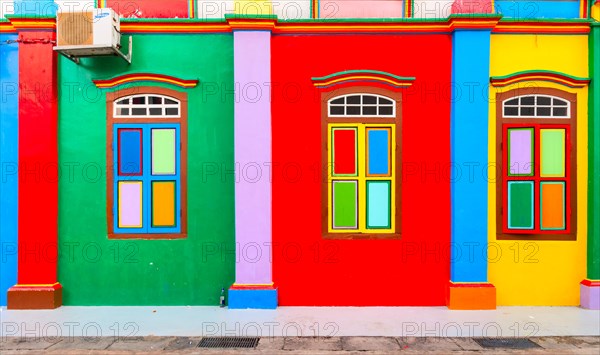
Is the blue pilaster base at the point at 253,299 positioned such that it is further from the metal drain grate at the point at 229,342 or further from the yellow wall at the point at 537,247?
the yellow wall at the point at 537,247

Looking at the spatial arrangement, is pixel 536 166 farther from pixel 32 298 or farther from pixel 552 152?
pixel 32 298

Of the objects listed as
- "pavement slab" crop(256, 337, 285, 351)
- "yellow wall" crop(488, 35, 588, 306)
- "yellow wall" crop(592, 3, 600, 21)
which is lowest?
"pavement slab" crop(256, 337, 285, 351)

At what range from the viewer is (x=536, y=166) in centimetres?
696

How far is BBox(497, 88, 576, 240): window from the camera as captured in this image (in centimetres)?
697

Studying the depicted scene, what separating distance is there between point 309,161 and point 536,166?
3464 mm

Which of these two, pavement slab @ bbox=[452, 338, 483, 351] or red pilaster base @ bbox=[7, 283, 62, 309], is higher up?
red pilaster base @ bbox=[7, 283, 62, 309]

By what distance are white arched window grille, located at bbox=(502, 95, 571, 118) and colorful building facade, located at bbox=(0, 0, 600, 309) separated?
0.03 metres

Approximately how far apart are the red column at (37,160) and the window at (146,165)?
889 mm

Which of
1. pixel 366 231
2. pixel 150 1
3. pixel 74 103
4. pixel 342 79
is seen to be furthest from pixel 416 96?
pixel 74 103

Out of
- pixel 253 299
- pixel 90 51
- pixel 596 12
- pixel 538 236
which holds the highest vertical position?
pixel 596 12

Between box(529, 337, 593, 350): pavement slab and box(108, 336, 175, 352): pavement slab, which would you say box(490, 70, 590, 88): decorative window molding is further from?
box(108, 336, 175, 352): pavement slab

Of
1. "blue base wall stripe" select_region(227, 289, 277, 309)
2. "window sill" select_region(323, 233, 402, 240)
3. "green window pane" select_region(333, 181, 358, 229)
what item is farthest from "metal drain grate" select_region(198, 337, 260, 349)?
"green window pane" select_region(333, 181, 358, 229)

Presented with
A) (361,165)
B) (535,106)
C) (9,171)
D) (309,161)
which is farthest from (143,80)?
(535,106)

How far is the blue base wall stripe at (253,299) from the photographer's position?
677 cm
